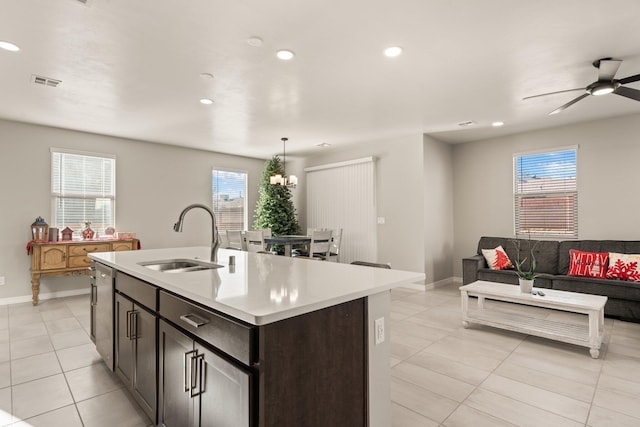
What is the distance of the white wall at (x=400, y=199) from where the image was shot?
225 inches

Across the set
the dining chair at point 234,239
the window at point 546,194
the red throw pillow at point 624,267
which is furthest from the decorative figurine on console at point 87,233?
the red throw pillow at point 624,267

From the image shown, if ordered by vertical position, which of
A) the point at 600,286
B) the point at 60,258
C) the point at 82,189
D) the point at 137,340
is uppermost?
the point at 82,189

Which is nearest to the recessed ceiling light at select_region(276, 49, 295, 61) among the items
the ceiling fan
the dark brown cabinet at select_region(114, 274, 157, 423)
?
the dark brown cabinet at select_region(114, 274, 157, 423)

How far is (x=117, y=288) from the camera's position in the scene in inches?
93.7

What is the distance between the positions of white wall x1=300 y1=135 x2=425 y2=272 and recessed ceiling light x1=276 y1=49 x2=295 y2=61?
3397 millimetres

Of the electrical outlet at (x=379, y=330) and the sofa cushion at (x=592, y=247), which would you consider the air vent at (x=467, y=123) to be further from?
the electrical outlet at (x=379, y=330)

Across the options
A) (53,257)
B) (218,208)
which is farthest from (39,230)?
(218,208)

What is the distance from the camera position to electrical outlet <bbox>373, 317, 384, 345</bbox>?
5.29ft

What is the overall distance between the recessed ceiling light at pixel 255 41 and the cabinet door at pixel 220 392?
225cm

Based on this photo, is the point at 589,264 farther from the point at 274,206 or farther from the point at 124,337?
the point at 124,337

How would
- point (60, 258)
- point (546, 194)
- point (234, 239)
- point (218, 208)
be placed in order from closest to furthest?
point (60, 258), point (546, 194), point (234, 239), point (218, 208)

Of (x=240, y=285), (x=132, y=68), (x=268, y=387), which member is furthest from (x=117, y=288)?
(x=132, y=68)

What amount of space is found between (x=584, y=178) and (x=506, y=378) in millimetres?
3935

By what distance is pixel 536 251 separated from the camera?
5.13 m
